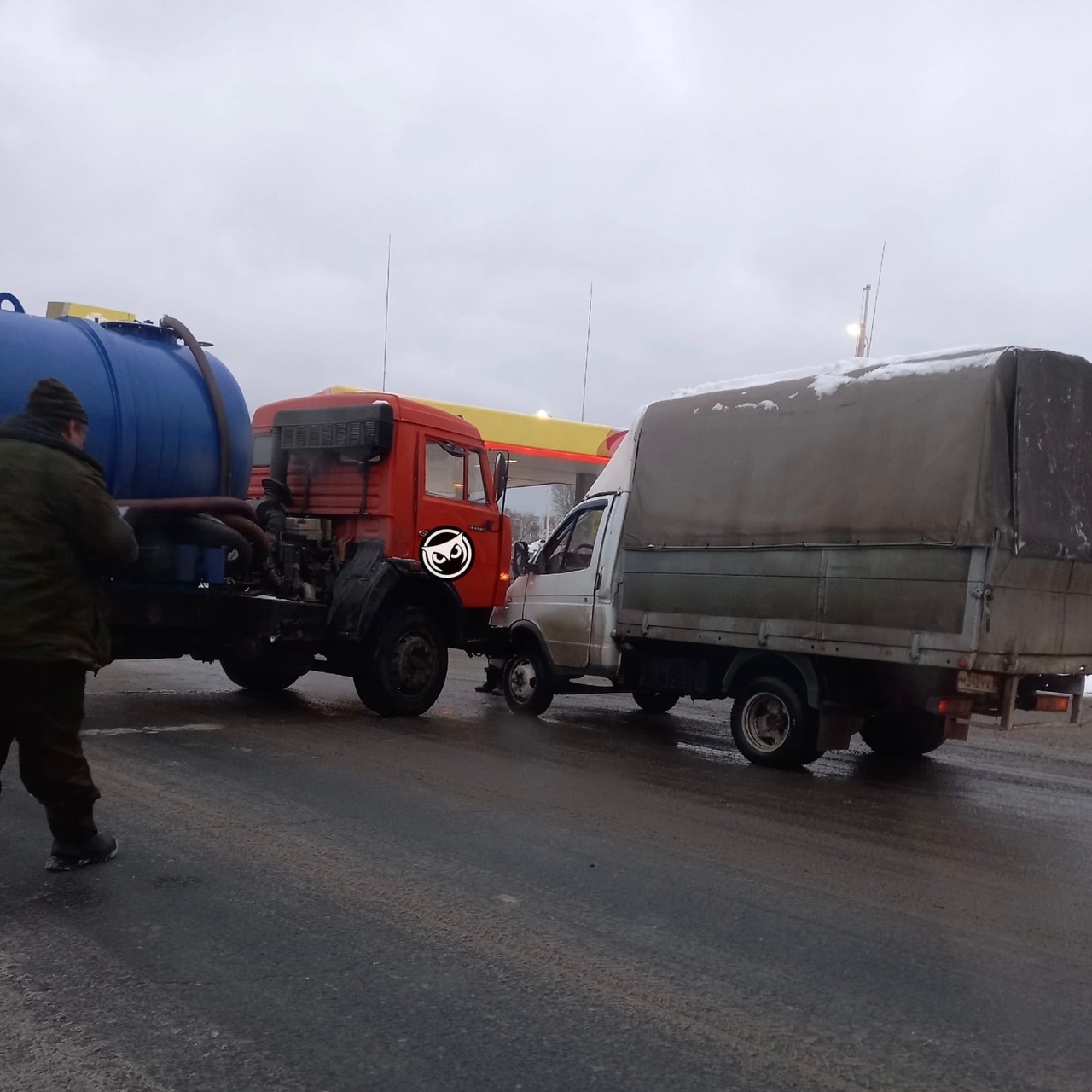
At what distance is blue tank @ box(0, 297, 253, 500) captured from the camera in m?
7.20

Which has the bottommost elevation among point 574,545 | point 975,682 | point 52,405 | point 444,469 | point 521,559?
point 975,682

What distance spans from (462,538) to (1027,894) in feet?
20.8

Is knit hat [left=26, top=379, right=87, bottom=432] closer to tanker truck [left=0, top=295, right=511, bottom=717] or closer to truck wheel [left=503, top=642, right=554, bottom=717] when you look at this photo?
tanker truck [left=0, top=295, right=511, bottom=717]

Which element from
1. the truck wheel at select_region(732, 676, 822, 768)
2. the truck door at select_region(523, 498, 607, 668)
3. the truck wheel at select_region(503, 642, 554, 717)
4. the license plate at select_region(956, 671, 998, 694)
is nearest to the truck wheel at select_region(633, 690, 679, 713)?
the truck wheel at select_region(503, 642, 554, 717)

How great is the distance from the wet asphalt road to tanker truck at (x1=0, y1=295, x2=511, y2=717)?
134cm

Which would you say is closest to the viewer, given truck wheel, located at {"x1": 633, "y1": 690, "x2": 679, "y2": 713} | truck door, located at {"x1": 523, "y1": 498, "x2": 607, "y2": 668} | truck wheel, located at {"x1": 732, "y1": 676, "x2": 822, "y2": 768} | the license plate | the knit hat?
the knit hat

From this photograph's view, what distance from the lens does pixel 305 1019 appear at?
3332 millimetres

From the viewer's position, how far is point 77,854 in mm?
4637

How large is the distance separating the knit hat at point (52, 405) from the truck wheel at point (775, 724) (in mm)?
5297

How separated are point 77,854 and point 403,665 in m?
5.20

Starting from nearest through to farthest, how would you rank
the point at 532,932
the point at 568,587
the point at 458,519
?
the point at 532,932 < the point at 568,587 < the point at 458,519

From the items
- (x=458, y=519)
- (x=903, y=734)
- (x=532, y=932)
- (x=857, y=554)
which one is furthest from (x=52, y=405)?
(x=903, y=734)

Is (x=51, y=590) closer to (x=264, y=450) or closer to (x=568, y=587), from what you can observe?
(x=568, y=587)

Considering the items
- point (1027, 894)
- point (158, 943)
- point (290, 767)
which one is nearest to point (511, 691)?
point (290, 767)
